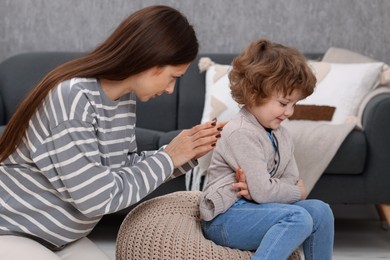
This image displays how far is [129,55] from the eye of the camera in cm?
183

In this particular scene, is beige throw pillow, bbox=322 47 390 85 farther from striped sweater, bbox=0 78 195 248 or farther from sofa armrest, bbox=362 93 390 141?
striped sweater, bbox=0 78 195 248

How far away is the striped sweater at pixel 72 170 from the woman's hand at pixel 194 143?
3cm

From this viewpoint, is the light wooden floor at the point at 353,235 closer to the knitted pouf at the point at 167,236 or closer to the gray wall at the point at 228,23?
Answer: the gray wall at the point at 228,23

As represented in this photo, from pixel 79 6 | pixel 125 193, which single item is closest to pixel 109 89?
pixel 125 193

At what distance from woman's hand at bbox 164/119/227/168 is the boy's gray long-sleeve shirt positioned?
169mm

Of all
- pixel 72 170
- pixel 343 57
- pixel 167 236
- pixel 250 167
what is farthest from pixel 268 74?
pixel 343 57

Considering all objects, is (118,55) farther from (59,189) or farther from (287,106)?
(287,106)

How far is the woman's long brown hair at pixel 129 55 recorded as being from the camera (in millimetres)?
1835

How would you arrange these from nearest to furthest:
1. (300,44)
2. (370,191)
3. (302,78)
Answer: (302,78), (370,191), (300,44)

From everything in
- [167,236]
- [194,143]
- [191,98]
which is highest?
[194,143]

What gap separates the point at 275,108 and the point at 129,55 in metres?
0.51

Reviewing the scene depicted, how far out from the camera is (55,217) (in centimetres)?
189

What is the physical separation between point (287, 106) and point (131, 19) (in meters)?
0.54

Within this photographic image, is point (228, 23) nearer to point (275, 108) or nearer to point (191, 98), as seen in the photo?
point (191, 98)
